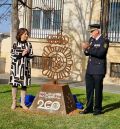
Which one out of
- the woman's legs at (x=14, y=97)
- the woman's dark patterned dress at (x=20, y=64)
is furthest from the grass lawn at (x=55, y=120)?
the woman's dark patterned dress at (x=20, y=64)

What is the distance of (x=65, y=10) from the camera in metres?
21.1

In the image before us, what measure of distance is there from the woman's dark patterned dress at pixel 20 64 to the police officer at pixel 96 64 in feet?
4.28

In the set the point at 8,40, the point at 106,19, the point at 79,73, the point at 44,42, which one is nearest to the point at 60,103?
the point at 106,19

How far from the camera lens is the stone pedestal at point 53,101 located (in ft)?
34.9

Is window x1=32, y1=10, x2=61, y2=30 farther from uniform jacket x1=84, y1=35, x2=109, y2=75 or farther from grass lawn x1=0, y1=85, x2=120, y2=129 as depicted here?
uniform jacket x1=84, y1=35, x2=109, y2=75

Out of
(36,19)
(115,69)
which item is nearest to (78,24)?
(115,69)

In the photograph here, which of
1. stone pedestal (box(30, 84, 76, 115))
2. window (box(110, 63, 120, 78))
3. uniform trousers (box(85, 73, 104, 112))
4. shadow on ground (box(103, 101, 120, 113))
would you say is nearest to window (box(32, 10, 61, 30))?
window (box(110, 63, 120, 78))

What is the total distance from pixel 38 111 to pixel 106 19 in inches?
324

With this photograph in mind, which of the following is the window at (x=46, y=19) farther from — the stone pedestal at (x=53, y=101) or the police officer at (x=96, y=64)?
the police officer at (x=96, y=64)

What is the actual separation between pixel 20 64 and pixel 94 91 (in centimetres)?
170

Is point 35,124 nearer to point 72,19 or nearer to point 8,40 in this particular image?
point 72,19

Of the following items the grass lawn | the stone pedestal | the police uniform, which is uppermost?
the police uniform

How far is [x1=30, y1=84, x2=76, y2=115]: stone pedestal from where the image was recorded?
10.6 meters

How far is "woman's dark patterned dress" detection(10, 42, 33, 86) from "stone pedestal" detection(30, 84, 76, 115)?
47 cm
